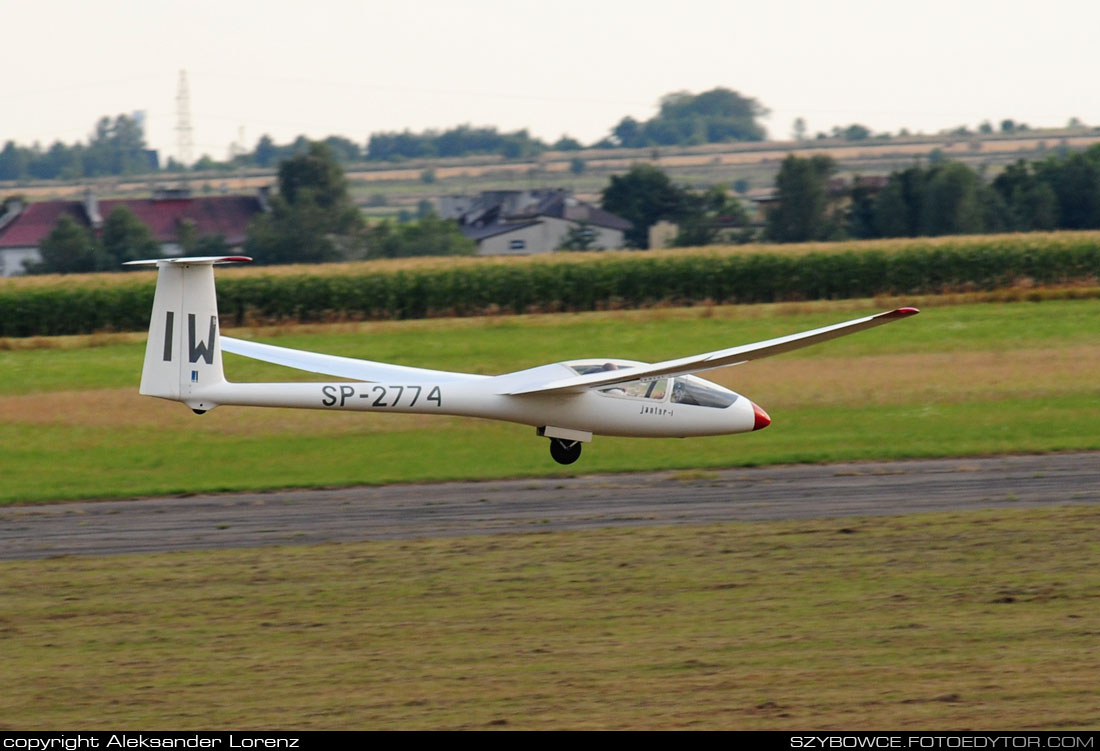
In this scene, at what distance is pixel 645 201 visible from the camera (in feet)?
289

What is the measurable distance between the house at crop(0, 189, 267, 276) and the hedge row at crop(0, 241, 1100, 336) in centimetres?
4471

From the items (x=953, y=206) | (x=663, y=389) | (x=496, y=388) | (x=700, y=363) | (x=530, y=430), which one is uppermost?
(x=953, y=206)

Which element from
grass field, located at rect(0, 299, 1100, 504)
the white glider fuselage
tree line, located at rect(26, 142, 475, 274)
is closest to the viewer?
the white glider fuselage

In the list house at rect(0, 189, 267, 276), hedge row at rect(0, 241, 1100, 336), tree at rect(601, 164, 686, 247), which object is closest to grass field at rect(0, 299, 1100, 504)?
hedge row at rect(0, 241, 1100, 336)

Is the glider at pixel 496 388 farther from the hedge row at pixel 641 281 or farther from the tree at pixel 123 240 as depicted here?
the tree at pixel 123 240

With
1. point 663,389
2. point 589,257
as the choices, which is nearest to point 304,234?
point 589,257

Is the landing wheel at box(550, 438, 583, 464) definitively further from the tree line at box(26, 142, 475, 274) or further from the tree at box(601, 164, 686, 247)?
the tree at box(601, 164, 686, 247)

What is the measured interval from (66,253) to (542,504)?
6743cm

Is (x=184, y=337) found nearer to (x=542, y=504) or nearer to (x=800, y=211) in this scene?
(x=542, y=504)

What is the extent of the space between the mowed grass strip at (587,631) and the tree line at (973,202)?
6450 cm

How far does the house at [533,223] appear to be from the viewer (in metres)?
87.5

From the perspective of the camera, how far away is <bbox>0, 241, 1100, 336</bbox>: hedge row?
1967 inches

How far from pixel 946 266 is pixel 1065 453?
1258 inches
